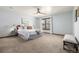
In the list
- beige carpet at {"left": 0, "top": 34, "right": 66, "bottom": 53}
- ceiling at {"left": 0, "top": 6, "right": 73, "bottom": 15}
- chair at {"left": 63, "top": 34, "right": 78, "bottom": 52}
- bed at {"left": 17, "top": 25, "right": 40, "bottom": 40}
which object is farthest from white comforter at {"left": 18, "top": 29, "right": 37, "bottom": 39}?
chair at {"left": 63, "top": 34, "right": 78, "bottom": 52}

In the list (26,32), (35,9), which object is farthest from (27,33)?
(35,9)

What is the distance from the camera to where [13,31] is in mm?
1714

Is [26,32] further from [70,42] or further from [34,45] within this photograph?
[70,42]

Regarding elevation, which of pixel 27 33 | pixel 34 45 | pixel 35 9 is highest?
pixel 35 9

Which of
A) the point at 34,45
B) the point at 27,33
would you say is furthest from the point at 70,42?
the point at 27,33

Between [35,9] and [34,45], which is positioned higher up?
[35,9]

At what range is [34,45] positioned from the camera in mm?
1692

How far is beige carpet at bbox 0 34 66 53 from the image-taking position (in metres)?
1.57

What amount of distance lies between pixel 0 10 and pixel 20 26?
Result: 57 centimetres

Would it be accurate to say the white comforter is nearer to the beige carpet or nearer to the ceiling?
the beige carpet

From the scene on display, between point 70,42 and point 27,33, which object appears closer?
point 70,42

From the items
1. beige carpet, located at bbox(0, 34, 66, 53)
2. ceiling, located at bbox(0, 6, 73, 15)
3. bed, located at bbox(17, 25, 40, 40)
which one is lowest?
beige carpet, located at bbox(0, 34, 66, 53)
